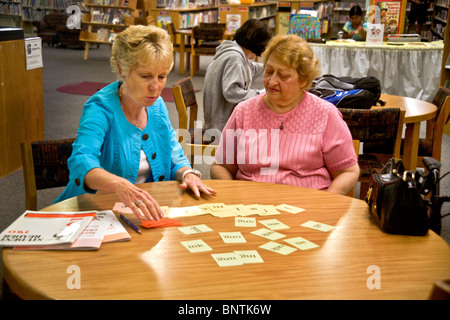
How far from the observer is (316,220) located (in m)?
1.67

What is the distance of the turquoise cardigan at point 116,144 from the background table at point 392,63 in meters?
5.36

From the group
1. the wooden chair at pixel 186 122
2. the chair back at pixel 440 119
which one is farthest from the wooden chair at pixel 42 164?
the chair back at pixel 440 119

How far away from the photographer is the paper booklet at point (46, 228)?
4.63ft

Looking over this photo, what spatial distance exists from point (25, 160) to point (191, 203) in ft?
2.41

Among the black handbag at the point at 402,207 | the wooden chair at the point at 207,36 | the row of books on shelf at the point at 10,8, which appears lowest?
the black handbag at the point at 402,207

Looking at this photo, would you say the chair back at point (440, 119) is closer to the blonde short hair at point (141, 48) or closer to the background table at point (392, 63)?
the blonde short hair at point (141, 48)

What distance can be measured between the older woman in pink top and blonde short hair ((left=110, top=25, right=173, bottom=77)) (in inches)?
19.7

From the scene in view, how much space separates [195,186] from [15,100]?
3026 mm

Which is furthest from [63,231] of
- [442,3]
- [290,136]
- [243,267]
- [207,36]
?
[442,3]

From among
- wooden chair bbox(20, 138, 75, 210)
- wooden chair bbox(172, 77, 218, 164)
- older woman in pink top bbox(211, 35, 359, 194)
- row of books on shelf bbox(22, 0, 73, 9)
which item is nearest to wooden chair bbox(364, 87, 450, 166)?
wooden chair bbox(172, 77, 218, 164)

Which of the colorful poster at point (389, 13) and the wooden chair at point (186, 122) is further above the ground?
the colorful poster at point (389, 13)

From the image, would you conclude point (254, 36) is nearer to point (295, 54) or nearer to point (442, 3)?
point (295, 54)

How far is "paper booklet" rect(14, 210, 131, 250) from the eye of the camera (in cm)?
141
